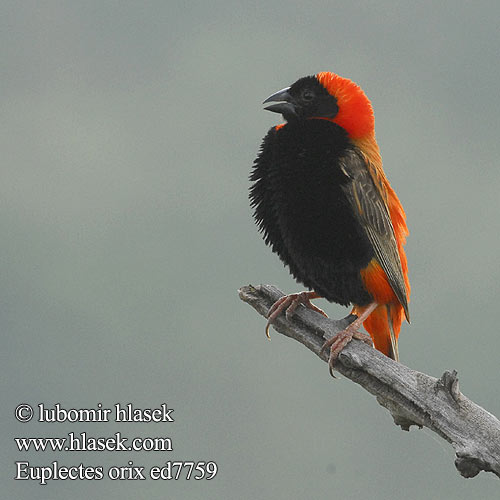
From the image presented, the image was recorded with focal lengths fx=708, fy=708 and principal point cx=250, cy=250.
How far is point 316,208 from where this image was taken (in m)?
4.68

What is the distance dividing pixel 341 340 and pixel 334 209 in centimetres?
86

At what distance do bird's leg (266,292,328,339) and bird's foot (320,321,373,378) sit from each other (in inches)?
11.9

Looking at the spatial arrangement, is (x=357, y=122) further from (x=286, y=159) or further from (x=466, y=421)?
(x=466, y=421)

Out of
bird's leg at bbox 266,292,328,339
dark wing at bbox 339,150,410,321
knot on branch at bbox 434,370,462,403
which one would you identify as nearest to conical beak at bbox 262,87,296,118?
dark wing at bbox 339,150,410,321

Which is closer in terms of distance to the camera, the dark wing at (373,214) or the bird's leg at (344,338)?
the bird's leg at (344,338)

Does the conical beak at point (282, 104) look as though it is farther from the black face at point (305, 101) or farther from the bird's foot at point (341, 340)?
the bird's foot at point (341, 340)

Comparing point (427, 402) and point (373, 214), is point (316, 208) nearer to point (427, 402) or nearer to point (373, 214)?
point (373, 214)

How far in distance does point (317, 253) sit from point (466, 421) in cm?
140

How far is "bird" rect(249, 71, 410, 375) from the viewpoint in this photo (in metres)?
4.69

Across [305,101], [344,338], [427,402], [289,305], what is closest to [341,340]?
[344,338]

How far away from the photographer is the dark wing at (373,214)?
472 centimetres

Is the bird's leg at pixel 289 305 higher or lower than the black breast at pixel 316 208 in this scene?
lower

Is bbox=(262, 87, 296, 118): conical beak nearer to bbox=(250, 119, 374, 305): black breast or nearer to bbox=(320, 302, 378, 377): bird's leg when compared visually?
bbox=(250, 119, 374, 305): black breast

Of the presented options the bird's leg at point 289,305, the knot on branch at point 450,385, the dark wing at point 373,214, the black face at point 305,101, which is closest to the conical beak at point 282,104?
the black face at point 305,101
